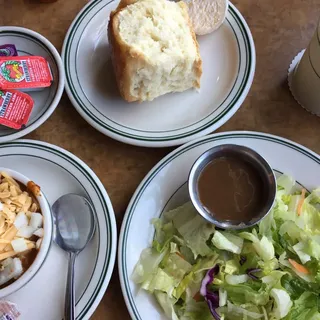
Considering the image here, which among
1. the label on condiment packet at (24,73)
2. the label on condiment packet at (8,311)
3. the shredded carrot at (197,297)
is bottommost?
the label on condiment packet at (8,311)

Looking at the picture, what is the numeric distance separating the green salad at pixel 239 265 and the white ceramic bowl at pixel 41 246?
258 mm

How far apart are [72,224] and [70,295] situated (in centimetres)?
19

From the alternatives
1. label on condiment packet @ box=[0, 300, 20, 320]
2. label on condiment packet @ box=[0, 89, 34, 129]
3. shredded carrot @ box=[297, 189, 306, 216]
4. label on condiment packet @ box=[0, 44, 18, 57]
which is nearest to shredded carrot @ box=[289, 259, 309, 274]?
shredded carrot @ box=[297, 189, 306, 216]

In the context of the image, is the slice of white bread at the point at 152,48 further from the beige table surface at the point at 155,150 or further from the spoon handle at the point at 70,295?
the spoon handle at the point at 70,295

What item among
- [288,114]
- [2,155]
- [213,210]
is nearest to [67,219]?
[2,155]

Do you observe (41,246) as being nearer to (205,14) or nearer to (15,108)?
(15,108)

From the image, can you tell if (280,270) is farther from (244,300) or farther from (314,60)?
(314,60)

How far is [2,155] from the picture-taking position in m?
1.46

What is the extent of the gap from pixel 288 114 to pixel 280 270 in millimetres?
496

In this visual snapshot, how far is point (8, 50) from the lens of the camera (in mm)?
1575

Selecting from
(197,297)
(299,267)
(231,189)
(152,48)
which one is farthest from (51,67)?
(299,267)

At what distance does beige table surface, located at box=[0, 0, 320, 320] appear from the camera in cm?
152

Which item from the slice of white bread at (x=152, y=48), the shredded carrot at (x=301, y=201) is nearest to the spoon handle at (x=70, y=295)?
the slice of white bread at (x=152, y=48)

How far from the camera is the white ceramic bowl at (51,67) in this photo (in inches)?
58.1
